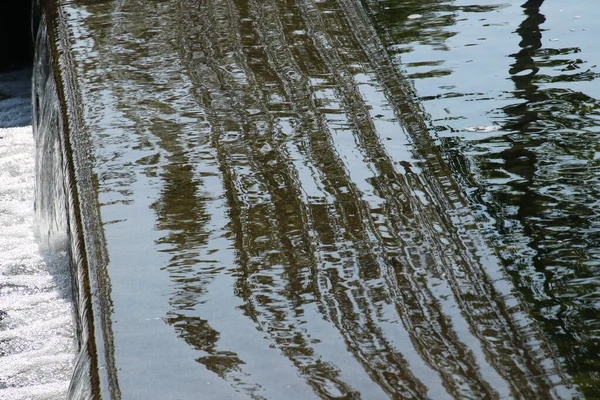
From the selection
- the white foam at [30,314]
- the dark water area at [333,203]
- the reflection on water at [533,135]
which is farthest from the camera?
the white foam at [30,314]

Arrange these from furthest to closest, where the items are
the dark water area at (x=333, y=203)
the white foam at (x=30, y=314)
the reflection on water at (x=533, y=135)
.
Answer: the white foam at (x=30, y=314)
the reflection on water at (x=533, y=135)
the dark water area at (x=333, y=203)

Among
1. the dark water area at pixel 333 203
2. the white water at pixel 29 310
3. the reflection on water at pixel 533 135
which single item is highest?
the dark water area at pixel 333 203

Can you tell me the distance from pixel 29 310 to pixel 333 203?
1.46 meters

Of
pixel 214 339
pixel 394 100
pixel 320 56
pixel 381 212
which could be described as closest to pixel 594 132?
pixel 394 100

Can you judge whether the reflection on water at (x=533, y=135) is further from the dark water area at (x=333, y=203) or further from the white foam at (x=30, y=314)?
the white foam at (x=30, y=314)

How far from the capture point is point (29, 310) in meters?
2.88

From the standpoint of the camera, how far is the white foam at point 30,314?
245cm

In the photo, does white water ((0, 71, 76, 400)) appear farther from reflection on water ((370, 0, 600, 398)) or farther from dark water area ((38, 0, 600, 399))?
reflection on water ((370, 0, 600, 398))

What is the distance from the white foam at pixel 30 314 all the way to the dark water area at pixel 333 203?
2.06 feet

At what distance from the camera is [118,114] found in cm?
253

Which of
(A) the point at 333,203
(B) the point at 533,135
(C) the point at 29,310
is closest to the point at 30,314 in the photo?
(C) the point at 29,310

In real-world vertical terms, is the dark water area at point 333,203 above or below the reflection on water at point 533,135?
above

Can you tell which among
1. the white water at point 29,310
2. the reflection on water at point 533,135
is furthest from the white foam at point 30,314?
the reflection on water at point 533,135

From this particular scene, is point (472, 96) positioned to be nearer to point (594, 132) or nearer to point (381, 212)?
point (594, 132)
